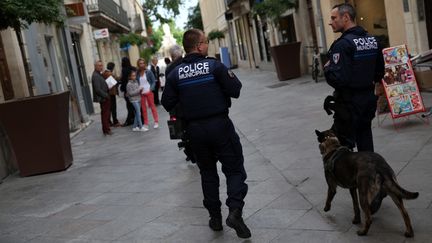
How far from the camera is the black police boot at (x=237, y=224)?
470 centimetres

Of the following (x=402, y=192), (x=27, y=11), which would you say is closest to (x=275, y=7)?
(x=27, y=11)

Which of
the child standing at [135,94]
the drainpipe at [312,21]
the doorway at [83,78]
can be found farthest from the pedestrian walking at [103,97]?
the drainpipe at [312,21]

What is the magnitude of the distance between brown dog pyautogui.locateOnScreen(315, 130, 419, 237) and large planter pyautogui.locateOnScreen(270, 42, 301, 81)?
1461 cm

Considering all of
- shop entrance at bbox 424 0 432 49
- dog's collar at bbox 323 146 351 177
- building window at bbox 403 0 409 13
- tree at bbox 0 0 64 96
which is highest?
tree at bbox 0 0 64 96

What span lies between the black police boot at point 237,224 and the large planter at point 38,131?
4.98 meters

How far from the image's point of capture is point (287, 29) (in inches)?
886

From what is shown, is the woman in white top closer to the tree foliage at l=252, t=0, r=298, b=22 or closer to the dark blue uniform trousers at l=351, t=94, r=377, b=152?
the tree foliage at l=252, t=0, r=298, b=22

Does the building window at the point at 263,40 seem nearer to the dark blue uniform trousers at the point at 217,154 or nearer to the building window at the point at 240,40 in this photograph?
the building window at the point at 240,40

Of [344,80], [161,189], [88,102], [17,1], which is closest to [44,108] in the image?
[17,1]

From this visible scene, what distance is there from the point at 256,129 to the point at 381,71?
217 inches

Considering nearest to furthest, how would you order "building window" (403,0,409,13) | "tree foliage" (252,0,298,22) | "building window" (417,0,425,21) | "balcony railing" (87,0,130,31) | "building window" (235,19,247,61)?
"building window" (417,0,425,21) → "building window" (403,0,409,13) → "tree foliage" (252,0,298,22) → "balcony railing" (87,0,130,31) → "building window" (235,19,247,61)

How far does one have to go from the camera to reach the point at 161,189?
7062mm

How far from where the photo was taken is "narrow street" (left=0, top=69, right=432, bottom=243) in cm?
492

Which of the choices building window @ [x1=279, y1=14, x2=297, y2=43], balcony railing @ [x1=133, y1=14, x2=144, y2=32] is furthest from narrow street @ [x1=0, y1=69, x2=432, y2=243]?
balcony railing @ [x1=133, y1=14, x2=144, y2=32]
